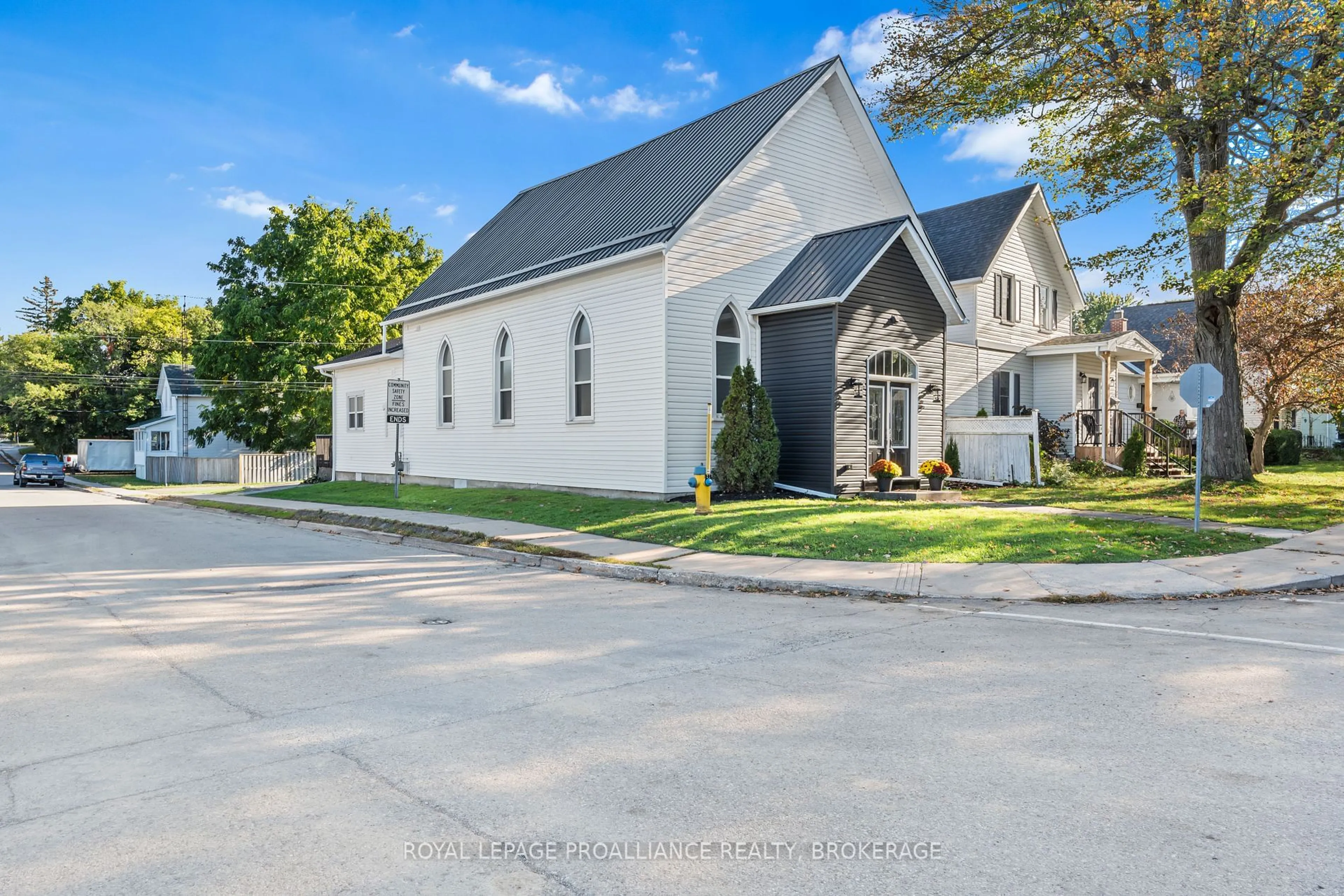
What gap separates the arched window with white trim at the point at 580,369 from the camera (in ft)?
63.4

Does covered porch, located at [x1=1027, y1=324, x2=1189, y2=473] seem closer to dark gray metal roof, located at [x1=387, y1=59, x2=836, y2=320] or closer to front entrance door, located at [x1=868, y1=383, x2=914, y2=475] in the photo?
front entrance door, located at [x1=868, y1=383, x2=914, y2=475]

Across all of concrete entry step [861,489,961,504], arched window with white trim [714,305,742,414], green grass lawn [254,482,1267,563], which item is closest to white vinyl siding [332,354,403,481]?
green grass lawn [254,482,1267,563]

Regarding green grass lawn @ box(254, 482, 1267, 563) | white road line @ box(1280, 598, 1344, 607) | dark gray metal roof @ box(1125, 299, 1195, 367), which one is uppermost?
dark gray metal roof @ box(1125, 299, 1195, 367)

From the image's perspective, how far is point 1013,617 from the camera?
859cm

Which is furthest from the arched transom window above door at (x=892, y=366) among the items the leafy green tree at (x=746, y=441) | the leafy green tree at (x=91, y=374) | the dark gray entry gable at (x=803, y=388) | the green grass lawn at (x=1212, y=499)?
the leafy green tree at (x=91, y=374)

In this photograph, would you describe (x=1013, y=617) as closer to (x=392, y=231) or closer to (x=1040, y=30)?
(x=1040, y=30)

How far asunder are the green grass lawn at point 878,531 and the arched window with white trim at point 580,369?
2844 millimetres

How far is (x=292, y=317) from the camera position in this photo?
39812 millimetres

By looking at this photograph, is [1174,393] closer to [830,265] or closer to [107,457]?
[830,265]

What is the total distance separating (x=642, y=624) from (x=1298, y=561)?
9358 mm

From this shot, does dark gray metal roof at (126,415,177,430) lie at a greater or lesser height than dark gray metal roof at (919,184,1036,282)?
lesser

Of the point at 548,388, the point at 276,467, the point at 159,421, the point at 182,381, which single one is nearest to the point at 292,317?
the point at 276,467

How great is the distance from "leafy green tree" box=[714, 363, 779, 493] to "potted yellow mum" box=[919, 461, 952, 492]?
3.63m

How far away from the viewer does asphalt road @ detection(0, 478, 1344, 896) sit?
10.9 feet
